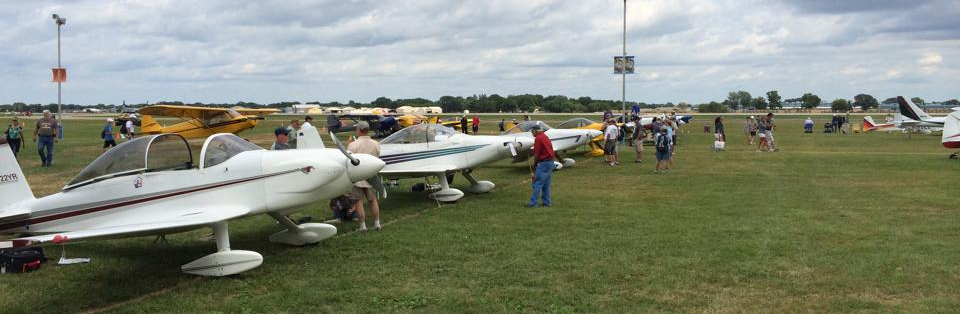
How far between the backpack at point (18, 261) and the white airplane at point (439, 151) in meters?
5.96

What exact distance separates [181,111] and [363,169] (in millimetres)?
24585

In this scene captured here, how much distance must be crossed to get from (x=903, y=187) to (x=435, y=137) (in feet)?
30.4

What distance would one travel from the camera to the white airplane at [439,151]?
1277 cm

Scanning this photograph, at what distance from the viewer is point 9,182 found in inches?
287

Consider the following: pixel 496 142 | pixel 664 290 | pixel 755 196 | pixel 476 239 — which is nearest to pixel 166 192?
pixel 476 239

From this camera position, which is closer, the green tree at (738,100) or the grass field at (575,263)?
the grass field at (575,263)

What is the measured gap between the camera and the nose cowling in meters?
7.55

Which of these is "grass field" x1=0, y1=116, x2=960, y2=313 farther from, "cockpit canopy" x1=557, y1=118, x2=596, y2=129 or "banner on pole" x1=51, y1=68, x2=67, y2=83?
"banner on pole" x1=51, y1=68, x2=67, y2=83

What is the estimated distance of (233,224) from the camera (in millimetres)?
9953

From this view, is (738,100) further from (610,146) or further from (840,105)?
(610,146)

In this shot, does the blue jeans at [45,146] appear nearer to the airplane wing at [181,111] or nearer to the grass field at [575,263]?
the airplane wing at [181,111]

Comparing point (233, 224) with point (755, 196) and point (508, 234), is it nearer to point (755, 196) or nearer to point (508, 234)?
point (508, 234)

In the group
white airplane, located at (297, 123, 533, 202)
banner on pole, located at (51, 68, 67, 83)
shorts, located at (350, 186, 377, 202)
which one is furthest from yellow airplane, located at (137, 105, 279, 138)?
shorts, located at (350, 186, 377, 202)

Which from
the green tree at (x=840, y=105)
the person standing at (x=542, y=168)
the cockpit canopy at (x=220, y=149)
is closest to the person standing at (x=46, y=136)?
the cockpit canopy at (x=220, y=149)
